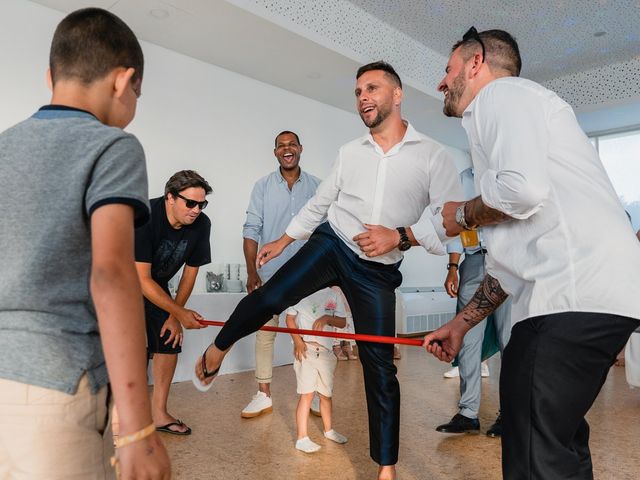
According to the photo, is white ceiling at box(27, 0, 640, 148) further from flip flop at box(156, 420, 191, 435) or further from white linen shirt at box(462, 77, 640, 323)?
white linen shirt at box(462, 77, 640, 323)

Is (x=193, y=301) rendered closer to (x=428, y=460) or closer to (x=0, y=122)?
(x=0, y=122)

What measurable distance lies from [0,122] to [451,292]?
10.8ft

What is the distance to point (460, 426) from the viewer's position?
2.69m

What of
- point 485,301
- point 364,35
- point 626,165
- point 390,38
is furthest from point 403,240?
point 626,165

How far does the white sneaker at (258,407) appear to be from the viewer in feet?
9.37

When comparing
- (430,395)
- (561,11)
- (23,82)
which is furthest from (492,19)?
(23,82)

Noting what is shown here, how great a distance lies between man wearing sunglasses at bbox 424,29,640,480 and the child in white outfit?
4.59ft

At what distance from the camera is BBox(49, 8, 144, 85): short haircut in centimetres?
80

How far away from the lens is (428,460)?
2268 millimetres

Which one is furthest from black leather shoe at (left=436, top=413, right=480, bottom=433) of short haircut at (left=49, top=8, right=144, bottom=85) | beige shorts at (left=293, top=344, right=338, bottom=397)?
short haircut at (left=49, top=8, right=144, bottom=85)

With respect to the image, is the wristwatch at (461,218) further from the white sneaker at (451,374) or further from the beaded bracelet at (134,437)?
the white sneaker at (451,374)

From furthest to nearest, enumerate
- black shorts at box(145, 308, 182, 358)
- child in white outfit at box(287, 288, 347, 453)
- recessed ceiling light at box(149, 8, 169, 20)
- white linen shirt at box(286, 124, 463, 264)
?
recessed ceiling light at box(149, 8, 169, 20) < black shorts at box(145, 308, 182, 358) < child in white outfit at box(287, 288, 347, 453) < white linen shirt at box(286, 124, 463, 264)

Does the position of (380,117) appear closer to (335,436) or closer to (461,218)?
(461,218)

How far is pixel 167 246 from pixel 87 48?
1909 millimetres
